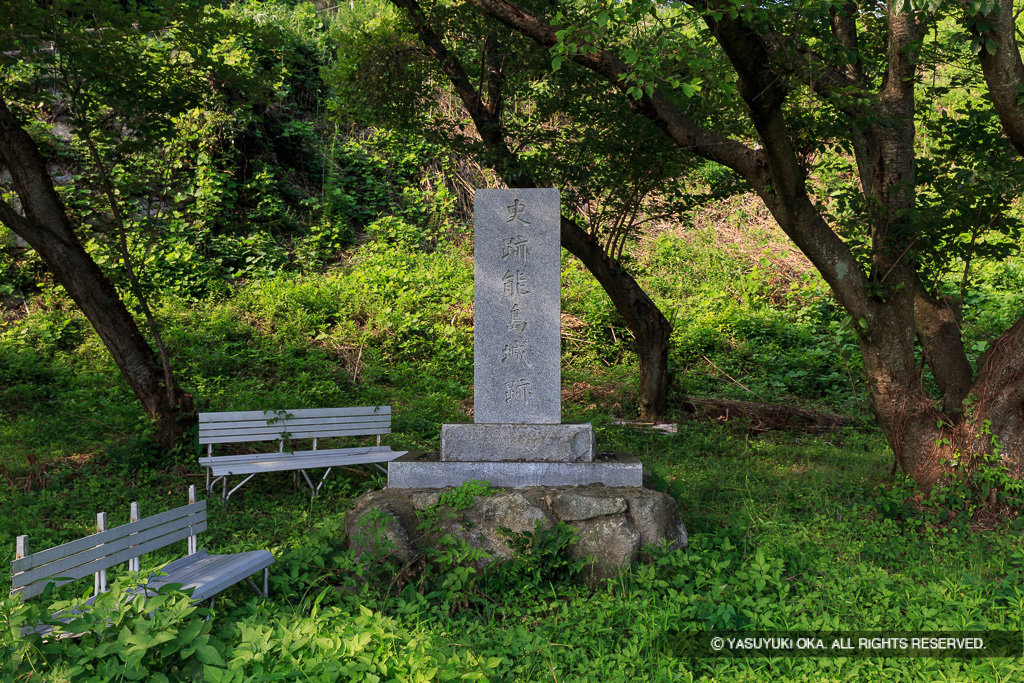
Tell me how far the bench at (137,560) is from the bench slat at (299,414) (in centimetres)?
265

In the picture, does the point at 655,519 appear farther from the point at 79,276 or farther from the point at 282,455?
the point at 79,276

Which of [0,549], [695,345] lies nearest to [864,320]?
[695,345]

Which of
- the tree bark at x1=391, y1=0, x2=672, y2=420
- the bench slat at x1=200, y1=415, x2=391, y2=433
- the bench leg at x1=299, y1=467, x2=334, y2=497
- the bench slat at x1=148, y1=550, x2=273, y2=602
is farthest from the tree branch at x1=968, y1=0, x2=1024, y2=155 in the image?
the bench leg at x1=299, y1=467, x2=334, y2=497

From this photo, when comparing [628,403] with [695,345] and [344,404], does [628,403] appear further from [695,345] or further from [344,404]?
[344,404]

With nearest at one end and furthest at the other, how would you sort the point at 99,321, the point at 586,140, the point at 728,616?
the point at 728,616
the point at 99,321
the point at 586,140

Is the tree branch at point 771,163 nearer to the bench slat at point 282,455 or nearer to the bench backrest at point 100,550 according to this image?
the bench slat at point 282,455

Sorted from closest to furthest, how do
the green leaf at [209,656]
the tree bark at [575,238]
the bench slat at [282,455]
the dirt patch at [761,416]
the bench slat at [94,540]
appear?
the green leaf at [209,656]
the bench slat at [94,540]
the bench slat at [282,455]
the tree bark at [575,238]
the dirt patch at [761,416]

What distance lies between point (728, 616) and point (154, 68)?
281 inches

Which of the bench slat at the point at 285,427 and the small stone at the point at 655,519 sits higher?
the bench slat at the point at 285,427

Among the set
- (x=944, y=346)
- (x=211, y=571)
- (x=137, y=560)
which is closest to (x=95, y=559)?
(x=137, y=560)

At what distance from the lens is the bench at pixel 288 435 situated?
659 cm

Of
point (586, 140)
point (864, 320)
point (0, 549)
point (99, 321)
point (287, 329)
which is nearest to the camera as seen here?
point (0, 549)

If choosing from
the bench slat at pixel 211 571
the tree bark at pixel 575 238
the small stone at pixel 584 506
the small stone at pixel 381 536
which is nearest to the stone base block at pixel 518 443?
the small stone at pixel 584 506

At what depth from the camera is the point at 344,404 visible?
945 centimetres
